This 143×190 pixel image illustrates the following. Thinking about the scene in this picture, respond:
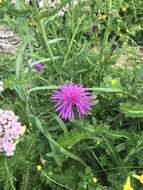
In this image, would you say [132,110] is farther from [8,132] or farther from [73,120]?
[8,132]

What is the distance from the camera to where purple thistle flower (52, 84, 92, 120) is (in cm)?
240

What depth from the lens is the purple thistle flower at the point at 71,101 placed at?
2398 millimetres

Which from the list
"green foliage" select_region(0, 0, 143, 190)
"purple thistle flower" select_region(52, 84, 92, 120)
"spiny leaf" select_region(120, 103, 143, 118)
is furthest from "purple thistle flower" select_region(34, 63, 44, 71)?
"spiny leaf" select_region(120, 103, 143, 118)

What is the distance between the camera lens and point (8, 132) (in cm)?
201

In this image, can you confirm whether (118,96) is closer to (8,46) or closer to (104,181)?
(104,181)

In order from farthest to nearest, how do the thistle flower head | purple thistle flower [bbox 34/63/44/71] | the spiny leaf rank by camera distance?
1. purple thistle flower [bbox 34/63/44/71]
2. the spiny leaf
3. the thistle flower head

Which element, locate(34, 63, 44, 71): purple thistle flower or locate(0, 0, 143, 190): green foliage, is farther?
locate(34, 63, 44, 71): purple thistle flower

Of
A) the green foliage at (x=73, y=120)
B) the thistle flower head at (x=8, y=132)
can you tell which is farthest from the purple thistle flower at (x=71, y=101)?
the thistle flower head at (x=8, y=132)

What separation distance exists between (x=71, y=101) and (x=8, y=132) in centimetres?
48

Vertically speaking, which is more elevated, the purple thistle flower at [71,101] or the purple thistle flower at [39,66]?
the purple thistle flower at [39,66]

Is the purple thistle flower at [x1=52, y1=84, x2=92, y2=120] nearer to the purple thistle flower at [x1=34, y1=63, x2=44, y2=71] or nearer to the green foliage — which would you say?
the green foliage

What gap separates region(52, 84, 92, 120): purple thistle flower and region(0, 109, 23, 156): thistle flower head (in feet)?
1.32

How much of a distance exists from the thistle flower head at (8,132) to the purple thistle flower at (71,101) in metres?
0.40

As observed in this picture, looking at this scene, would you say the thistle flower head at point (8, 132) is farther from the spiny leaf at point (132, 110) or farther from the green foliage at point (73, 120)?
the spiny leaf at point (132, 110)
